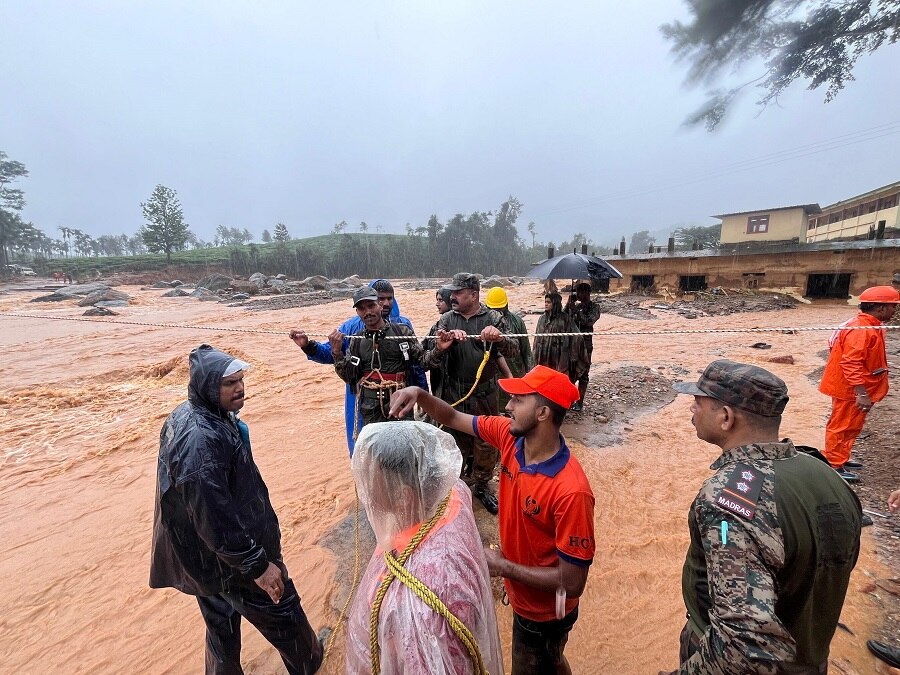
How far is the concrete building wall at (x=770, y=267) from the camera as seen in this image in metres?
14.8

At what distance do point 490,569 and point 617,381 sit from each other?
289 inches

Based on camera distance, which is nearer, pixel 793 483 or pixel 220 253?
pixel 793 483

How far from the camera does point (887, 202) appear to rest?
2284cm

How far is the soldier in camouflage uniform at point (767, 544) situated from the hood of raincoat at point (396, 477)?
2.96 feet

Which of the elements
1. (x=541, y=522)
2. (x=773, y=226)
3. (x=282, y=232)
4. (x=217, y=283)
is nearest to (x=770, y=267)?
(x=773, y=226)

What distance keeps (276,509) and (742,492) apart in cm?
458

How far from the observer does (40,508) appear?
472cm

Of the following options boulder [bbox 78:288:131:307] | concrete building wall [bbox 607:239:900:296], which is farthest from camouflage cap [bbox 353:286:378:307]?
boulder [bbox 78:288:131:307]

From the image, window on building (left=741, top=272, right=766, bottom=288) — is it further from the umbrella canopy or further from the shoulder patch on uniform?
the shoulder patch on uniform

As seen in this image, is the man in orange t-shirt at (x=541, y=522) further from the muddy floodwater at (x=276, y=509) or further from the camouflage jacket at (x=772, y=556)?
the muddy floodwater at (x=276, y=509)

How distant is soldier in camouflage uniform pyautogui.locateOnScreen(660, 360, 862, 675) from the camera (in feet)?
3.78

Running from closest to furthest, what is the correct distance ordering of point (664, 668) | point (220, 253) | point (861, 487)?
1. point (664, 668)
2. point (861, 487)
3. point (220, 253)

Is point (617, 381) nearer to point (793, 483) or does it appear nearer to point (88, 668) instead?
point (793, 483)

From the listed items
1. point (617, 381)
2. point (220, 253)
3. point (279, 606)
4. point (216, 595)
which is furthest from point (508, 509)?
point (220, 253)
